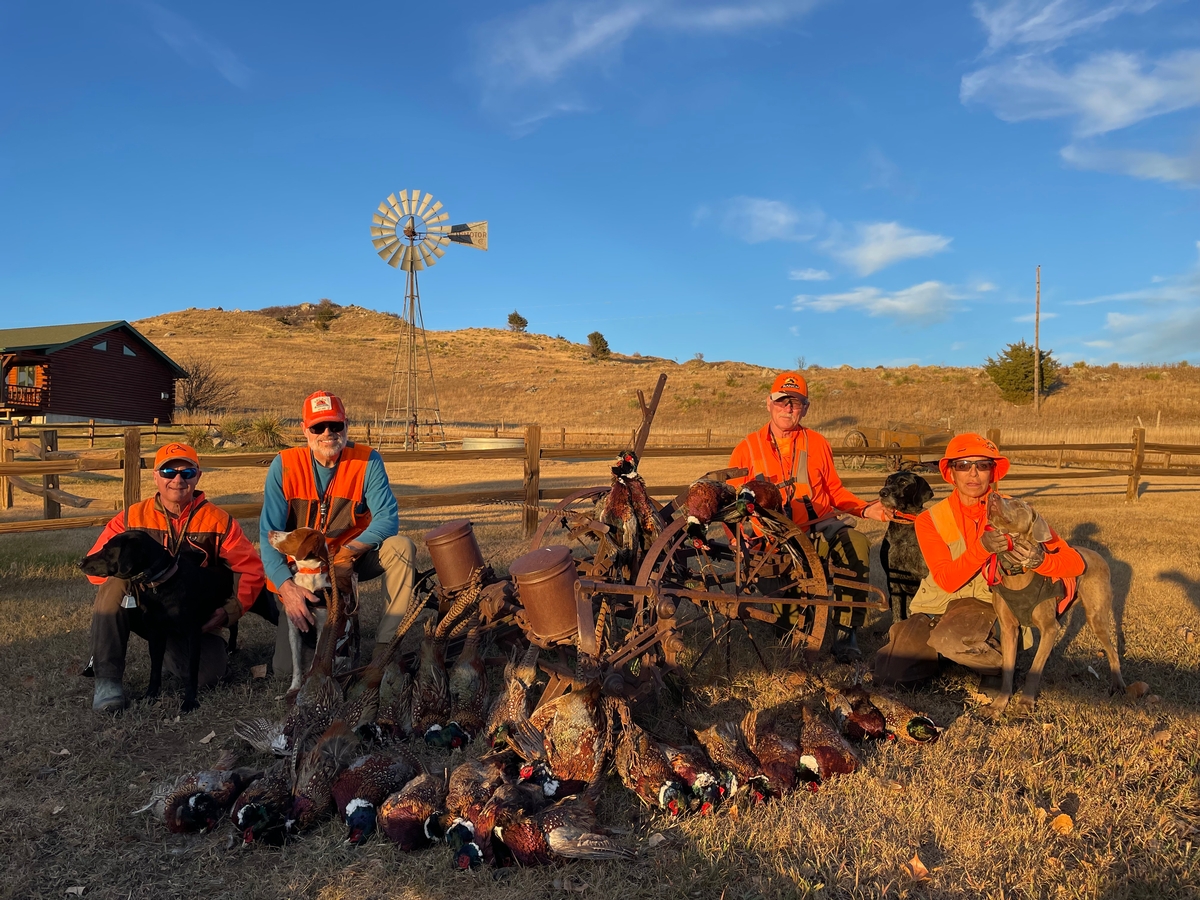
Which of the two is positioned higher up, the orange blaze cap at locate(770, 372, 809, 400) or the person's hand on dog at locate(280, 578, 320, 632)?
the orange blaze cap at locate(770, 372, 809, 400)

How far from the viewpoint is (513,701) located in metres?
3.63

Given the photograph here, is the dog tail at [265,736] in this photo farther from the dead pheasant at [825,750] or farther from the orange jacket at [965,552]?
the orange jacket at [965,552]

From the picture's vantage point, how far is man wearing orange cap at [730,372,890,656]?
516 cm

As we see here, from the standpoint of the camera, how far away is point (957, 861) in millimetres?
2963

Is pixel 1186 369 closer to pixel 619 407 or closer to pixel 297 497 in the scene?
pixel 619 407

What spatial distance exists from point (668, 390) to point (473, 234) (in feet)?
69.9

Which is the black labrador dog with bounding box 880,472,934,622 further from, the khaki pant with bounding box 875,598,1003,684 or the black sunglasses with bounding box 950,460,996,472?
the black sunglasses with bounding box 950,460,996,472

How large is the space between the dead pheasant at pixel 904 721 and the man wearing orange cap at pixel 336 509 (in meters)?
2.85

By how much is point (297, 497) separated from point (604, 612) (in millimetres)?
2343

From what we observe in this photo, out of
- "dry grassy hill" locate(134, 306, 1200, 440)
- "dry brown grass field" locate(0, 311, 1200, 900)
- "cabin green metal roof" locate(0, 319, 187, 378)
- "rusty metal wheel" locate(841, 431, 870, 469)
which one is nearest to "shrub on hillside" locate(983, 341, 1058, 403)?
"dry grassy hill" locate(134, 306, 1200, 440)

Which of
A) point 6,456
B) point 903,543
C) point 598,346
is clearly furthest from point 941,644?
point 598,346

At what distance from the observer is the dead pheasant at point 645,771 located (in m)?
3.22

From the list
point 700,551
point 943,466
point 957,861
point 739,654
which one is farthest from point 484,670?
point 943,466

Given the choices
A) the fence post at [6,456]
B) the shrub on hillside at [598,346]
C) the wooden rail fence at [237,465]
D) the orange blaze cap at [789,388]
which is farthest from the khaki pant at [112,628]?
the shrub on hillside at [598,346]
